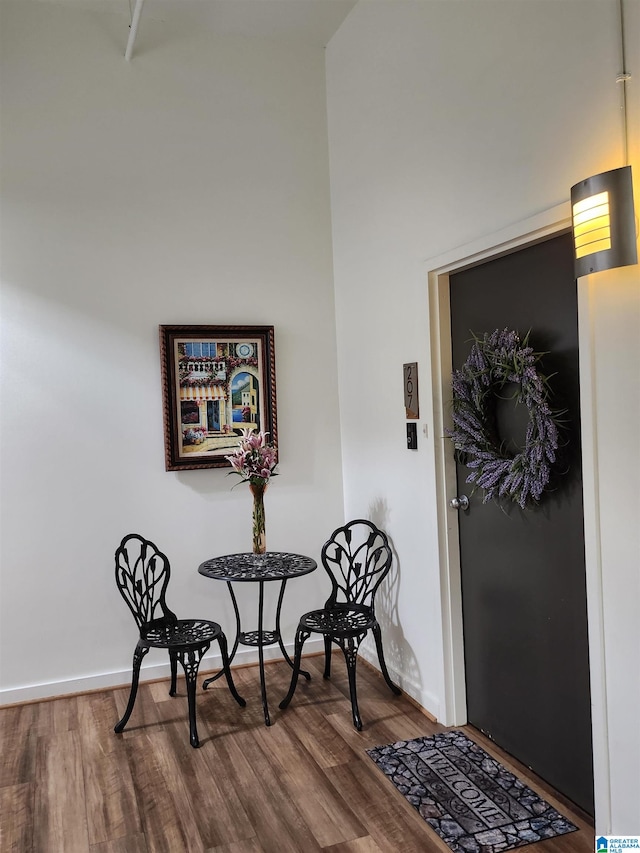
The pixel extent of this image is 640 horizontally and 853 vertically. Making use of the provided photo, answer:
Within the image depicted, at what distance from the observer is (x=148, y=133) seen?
12.7 ft

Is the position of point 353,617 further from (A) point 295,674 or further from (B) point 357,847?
(B) point 357,847

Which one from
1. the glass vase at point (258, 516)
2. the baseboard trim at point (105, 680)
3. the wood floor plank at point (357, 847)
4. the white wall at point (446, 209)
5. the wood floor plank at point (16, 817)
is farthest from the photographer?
the baseboard trim at point (105, 680)

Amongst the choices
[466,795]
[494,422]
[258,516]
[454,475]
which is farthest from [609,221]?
[258,516]

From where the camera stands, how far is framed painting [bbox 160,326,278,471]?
3.87 meters

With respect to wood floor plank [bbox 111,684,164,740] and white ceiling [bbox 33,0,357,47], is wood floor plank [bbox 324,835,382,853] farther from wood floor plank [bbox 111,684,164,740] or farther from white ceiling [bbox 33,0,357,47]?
white ceiling [bbox 33,0,357,47]

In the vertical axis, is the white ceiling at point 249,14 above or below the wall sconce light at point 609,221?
above

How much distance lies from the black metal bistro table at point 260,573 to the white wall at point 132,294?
29 centimetres

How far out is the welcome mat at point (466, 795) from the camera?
2350 millimetres

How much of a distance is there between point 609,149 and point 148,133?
263 cm

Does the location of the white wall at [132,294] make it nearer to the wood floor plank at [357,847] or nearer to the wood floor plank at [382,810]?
the wood floor plank at [382,810]

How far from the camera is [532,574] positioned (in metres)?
2.68

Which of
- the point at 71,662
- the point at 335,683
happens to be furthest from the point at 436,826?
the point at 71,662

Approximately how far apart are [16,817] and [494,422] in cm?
231

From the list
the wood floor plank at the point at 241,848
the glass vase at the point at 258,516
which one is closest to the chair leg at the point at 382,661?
the glass vase at the point at 258,516
